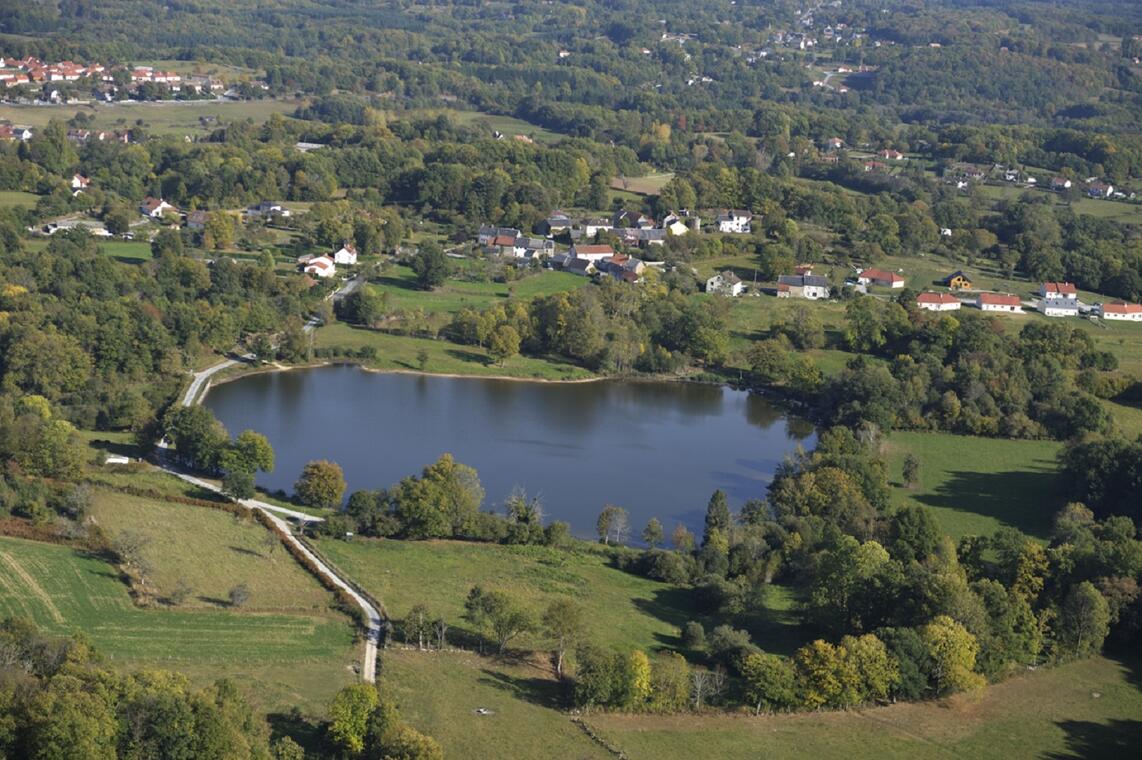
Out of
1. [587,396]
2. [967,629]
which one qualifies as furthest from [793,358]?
[967,629]

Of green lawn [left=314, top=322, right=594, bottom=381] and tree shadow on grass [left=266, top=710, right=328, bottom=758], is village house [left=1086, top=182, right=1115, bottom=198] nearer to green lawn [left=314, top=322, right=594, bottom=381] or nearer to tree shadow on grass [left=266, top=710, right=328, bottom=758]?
green lawn [left=314, top=322, right=594, bottom=381]

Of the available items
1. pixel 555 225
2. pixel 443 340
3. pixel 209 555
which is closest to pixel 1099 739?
pixel 209 555

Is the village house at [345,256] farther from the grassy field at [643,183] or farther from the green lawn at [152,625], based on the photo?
the green lawn at [152,625]

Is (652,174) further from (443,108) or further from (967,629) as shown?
(967,629)

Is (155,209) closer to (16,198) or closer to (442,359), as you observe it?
(16,198)

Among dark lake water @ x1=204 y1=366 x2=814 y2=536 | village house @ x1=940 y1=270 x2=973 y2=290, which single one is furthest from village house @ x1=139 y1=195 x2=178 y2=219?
village house @ x1=940 y1=270 x2=973 y2=290

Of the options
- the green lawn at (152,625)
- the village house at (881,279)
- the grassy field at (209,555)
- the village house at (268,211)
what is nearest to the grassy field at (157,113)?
the village house at (268,211)
